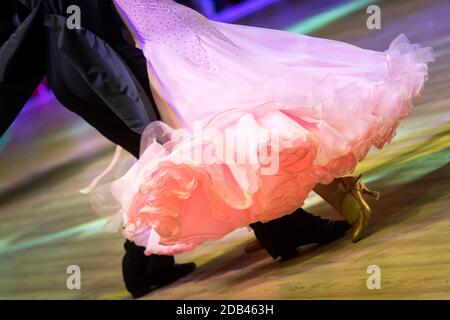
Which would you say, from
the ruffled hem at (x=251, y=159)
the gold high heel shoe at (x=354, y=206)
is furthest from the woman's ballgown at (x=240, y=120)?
the gold high heel shoe at (x=354, y=206)

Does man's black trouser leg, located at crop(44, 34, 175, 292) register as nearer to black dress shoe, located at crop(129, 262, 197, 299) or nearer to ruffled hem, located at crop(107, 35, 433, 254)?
black dress shoe, located at crop(129, 262, 197, 299)

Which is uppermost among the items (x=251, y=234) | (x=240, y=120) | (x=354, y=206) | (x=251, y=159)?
(x=240, y=120)

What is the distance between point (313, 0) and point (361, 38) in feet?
2.17

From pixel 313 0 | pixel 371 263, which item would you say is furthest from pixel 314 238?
pixel 313 0

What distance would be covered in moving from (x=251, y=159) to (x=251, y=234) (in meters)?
0.77

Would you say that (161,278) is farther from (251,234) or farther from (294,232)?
(294,232)

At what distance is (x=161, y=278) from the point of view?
8.80 ft

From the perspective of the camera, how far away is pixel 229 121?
222 cm

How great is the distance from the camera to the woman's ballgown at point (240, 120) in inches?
84.6

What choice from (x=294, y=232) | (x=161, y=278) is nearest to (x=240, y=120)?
(x=294, y=232)

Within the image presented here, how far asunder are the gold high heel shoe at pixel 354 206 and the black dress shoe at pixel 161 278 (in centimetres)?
60

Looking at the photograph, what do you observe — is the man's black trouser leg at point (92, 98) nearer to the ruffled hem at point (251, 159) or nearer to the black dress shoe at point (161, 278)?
the black dress shoe at point (161, 278)

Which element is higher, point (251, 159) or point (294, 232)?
point (251, 159)

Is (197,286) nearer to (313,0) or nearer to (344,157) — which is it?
(344,157)
